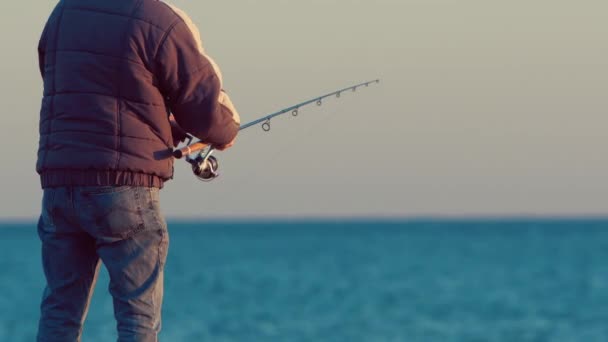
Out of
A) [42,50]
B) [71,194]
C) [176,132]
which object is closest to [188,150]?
[176,132]

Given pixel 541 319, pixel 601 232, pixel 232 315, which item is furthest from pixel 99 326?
pixel 601 232

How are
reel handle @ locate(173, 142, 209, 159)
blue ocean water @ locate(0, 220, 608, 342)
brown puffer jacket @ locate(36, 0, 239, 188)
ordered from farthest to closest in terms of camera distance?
blue ocean water @ locate(0, 220, 608, 342) → reel handle @ locate(173, 142, 209, 159) → brown puffer jacket @ locate(36, 0, 239, 188)

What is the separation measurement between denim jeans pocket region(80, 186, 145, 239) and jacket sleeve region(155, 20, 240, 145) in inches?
12.3

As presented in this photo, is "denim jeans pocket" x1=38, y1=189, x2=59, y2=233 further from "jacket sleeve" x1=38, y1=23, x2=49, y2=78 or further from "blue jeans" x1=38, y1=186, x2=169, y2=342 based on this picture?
"jacket sleeve" x1=38, y1=23, x2=49, y2=78

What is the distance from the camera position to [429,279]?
4656cm

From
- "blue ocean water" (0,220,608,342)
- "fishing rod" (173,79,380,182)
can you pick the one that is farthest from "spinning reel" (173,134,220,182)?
"blue ocean water" (0,220,608,342)

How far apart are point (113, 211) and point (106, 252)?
7.1 inches

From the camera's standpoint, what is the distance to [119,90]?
169 inches

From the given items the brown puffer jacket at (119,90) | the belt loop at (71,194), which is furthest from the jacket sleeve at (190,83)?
the belt loop at (71,194)

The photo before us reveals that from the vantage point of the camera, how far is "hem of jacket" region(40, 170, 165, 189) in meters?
4.28

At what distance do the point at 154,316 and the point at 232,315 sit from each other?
28.7m


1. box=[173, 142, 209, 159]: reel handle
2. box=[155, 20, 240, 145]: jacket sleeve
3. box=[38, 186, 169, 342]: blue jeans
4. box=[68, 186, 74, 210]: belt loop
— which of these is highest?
box=[155, 20, 240, 145]: jacket sleeve

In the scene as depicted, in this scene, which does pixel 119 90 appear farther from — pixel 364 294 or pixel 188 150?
pixel 364 294

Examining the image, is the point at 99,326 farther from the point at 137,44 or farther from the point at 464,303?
the point at 137,44
